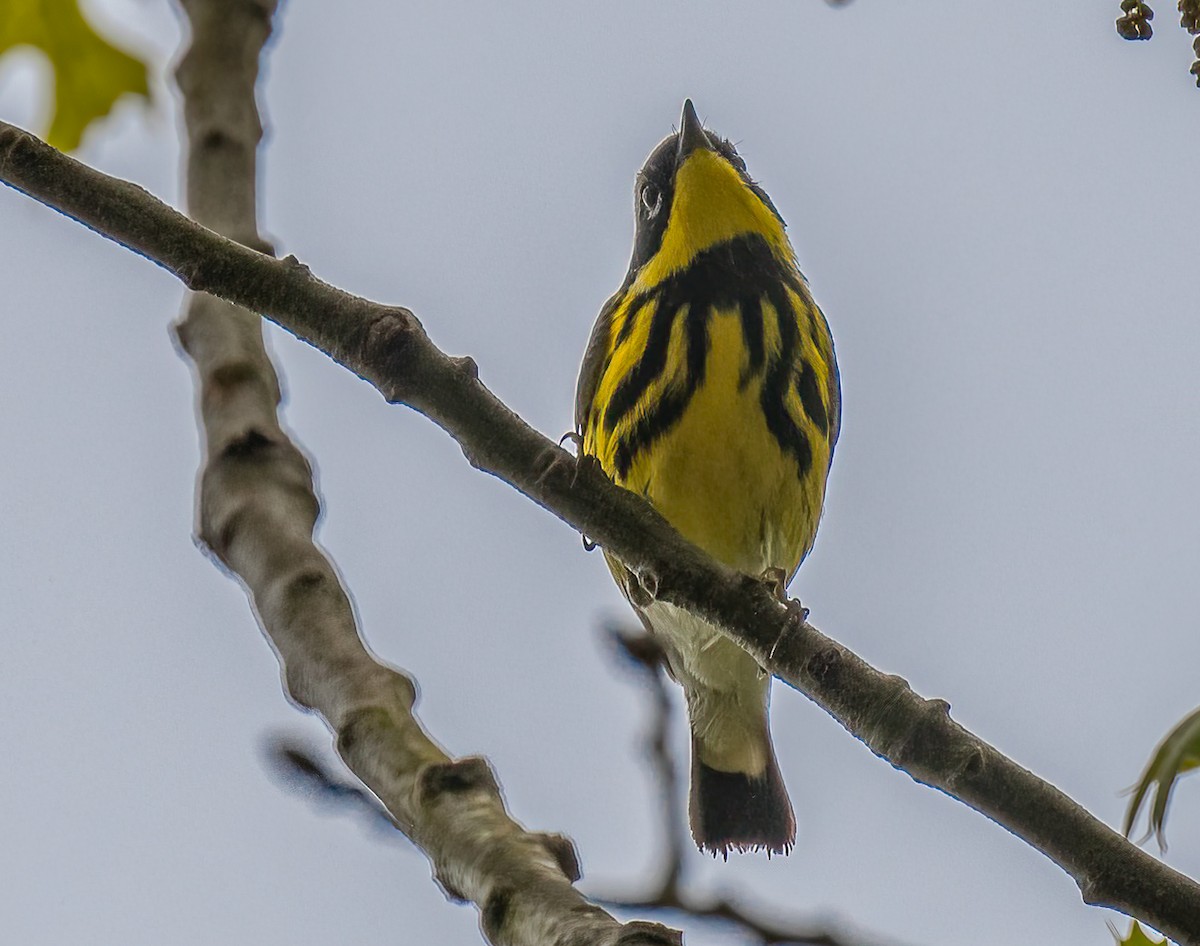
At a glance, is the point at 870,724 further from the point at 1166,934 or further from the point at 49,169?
the point at 49,169

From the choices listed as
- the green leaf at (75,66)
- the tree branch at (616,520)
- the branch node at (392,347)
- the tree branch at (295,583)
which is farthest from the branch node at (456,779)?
the green leaf at (75,66)

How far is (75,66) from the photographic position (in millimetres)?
3641

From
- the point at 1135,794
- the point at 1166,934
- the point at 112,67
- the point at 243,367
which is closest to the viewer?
the point at 1135,794

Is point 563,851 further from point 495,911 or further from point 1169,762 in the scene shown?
point 1169,762

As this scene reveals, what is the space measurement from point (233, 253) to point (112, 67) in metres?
2.01

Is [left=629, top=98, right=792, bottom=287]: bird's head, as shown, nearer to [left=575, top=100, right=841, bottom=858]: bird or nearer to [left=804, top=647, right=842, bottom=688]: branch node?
[left=575, top=100, right=841, bottom=858]: bird

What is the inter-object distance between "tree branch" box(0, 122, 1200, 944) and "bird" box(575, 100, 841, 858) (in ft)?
4.18

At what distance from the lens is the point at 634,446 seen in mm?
3744

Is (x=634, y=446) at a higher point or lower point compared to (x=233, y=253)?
higher

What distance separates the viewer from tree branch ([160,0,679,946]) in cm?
163

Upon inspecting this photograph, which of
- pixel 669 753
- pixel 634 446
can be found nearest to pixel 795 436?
pixel 634 446

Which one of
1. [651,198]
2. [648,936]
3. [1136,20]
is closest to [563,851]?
[648,936]

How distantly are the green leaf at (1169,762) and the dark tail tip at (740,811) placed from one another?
282cm

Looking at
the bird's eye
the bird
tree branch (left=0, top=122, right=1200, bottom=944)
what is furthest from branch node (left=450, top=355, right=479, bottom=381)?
the bird's eye
